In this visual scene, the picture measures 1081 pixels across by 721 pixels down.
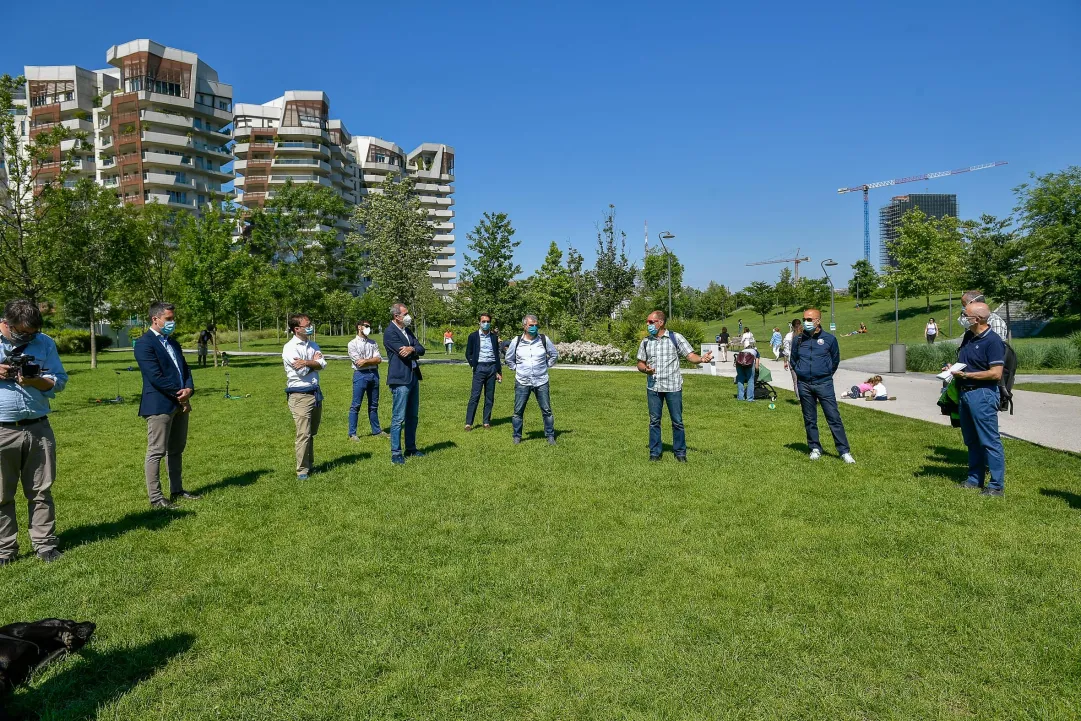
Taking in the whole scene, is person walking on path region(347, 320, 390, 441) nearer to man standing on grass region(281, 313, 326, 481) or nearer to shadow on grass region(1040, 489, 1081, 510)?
man standing on grass region(281, 313, 326, 481)

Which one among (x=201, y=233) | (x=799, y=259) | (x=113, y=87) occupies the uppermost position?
(x=113, y=87)

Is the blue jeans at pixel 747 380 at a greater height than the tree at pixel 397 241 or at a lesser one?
lesser

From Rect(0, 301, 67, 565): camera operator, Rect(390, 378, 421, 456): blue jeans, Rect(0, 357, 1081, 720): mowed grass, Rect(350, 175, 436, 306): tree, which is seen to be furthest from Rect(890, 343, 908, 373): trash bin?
Rect(350, 175, 436, 306): tree

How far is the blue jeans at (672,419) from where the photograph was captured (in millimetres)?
8344

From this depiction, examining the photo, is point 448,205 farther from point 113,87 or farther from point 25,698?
point 25,698

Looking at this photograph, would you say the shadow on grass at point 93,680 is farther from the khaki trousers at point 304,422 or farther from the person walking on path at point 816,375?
the person walking on path at point 816,375

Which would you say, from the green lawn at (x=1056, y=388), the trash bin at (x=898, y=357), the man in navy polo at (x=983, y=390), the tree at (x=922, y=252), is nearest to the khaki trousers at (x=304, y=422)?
the man in navy polo at (x=983, y=390)

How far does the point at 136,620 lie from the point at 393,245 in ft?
123

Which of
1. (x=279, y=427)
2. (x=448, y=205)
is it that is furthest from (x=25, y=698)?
(x=448, y=205)

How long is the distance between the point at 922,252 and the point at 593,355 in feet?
143

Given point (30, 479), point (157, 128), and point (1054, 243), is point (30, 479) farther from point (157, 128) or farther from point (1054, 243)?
point (157, 128)

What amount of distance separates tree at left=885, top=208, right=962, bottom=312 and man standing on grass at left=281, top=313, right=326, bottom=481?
45.3m

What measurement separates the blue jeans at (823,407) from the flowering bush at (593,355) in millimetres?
18910

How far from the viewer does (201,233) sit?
1259 inches
